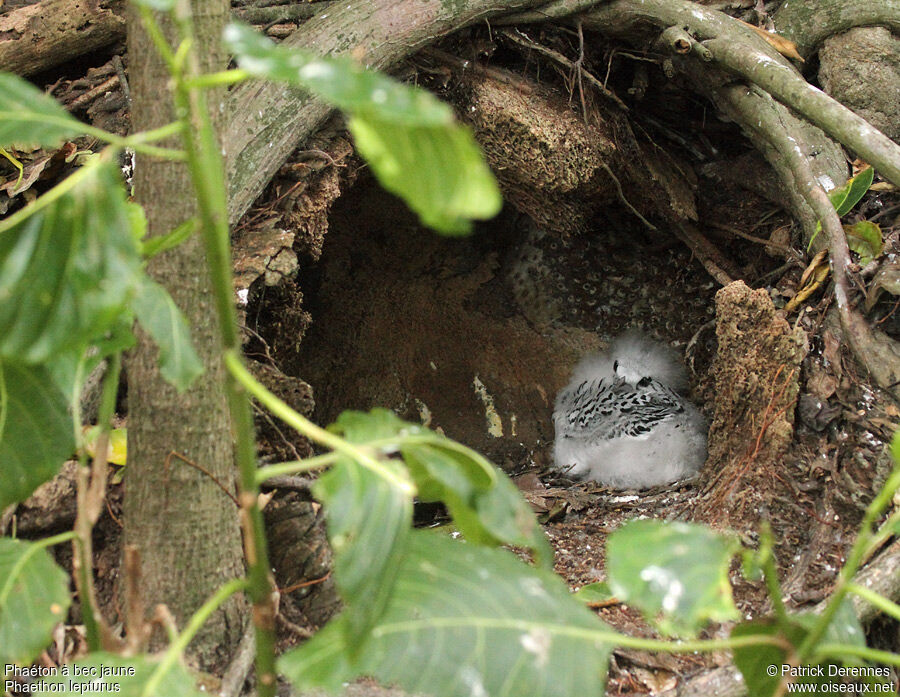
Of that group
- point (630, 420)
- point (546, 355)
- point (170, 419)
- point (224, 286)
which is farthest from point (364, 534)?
point (546, 355)

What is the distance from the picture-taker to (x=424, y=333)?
11.0 feet

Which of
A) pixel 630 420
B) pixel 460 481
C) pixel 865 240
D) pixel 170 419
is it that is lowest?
pixel 630 420

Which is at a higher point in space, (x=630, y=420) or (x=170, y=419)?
(x=170, y=419)

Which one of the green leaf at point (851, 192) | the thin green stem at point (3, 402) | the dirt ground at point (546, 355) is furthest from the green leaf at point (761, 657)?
the green leaf at point (851, 192)

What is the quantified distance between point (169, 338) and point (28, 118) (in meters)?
0.27

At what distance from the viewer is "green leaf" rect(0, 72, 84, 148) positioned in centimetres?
75

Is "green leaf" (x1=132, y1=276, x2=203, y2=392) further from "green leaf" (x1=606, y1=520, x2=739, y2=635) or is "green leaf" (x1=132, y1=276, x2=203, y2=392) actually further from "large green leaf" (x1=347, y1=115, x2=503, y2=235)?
"green leaf" (x1=606, y1=520, x2=739, y2=635)

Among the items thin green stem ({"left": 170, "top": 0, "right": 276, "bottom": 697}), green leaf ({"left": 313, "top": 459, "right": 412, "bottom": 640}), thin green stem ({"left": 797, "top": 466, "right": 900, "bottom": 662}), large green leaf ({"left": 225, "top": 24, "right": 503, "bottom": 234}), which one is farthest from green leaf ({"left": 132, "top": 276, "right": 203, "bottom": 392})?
thin green stem ({"left": 797, "top": 466, "right": 900, "bottom": 662})

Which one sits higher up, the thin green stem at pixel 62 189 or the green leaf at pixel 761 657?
the thin green stem at pixel 62 189

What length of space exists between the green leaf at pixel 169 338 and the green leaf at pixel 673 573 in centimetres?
52

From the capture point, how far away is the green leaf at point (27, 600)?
0.89 m

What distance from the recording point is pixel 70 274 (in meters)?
0.69

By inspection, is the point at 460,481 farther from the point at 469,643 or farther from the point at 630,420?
the point at 630,420

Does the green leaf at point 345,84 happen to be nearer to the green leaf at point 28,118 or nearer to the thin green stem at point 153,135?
the thin green stem at point 153,135
